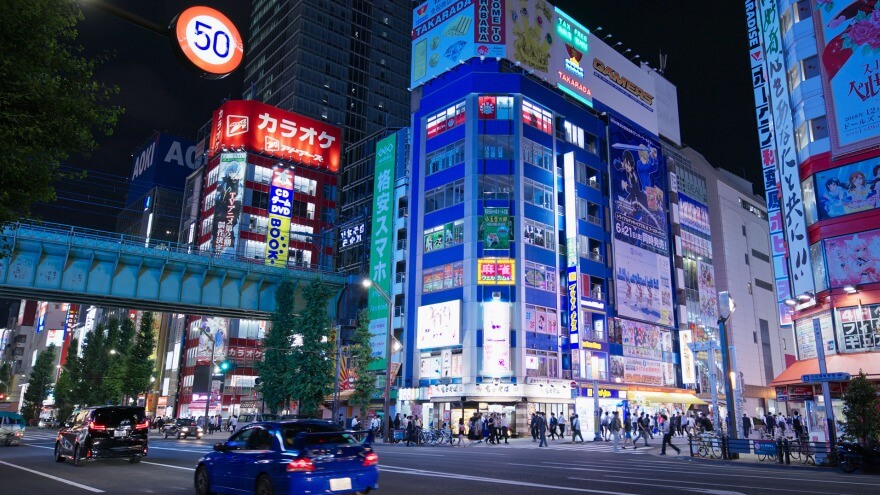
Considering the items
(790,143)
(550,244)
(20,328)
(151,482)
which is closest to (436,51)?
(550,244)

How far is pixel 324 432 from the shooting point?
1005 centimetres

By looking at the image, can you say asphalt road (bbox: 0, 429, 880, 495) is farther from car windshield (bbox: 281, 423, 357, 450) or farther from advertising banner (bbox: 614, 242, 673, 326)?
advertising banner (bbox: 614, 242, 673, 326)

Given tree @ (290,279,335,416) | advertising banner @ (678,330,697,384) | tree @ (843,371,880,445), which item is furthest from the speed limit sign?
advertising banner @ (678,330,697,384)

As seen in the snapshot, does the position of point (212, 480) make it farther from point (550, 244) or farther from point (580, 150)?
point (580, 150)

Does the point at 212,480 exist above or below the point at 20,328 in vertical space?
below

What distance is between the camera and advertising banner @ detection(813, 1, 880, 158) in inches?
1206

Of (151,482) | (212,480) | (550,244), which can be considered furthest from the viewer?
(550,244)

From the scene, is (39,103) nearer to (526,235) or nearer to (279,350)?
(279,350)

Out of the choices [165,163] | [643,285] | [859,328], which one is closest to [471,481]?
[859,328]

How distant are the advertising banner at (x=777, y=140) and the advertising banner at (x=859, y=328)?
8.31 feet

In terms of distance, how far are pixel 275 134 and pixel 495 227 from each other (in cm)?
4923

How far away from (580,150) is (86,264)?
141 feet

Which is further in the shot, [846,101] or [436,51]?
[436,51]

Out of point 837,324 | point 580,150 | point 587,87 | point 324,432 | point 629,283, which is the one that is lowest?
point 324,432
